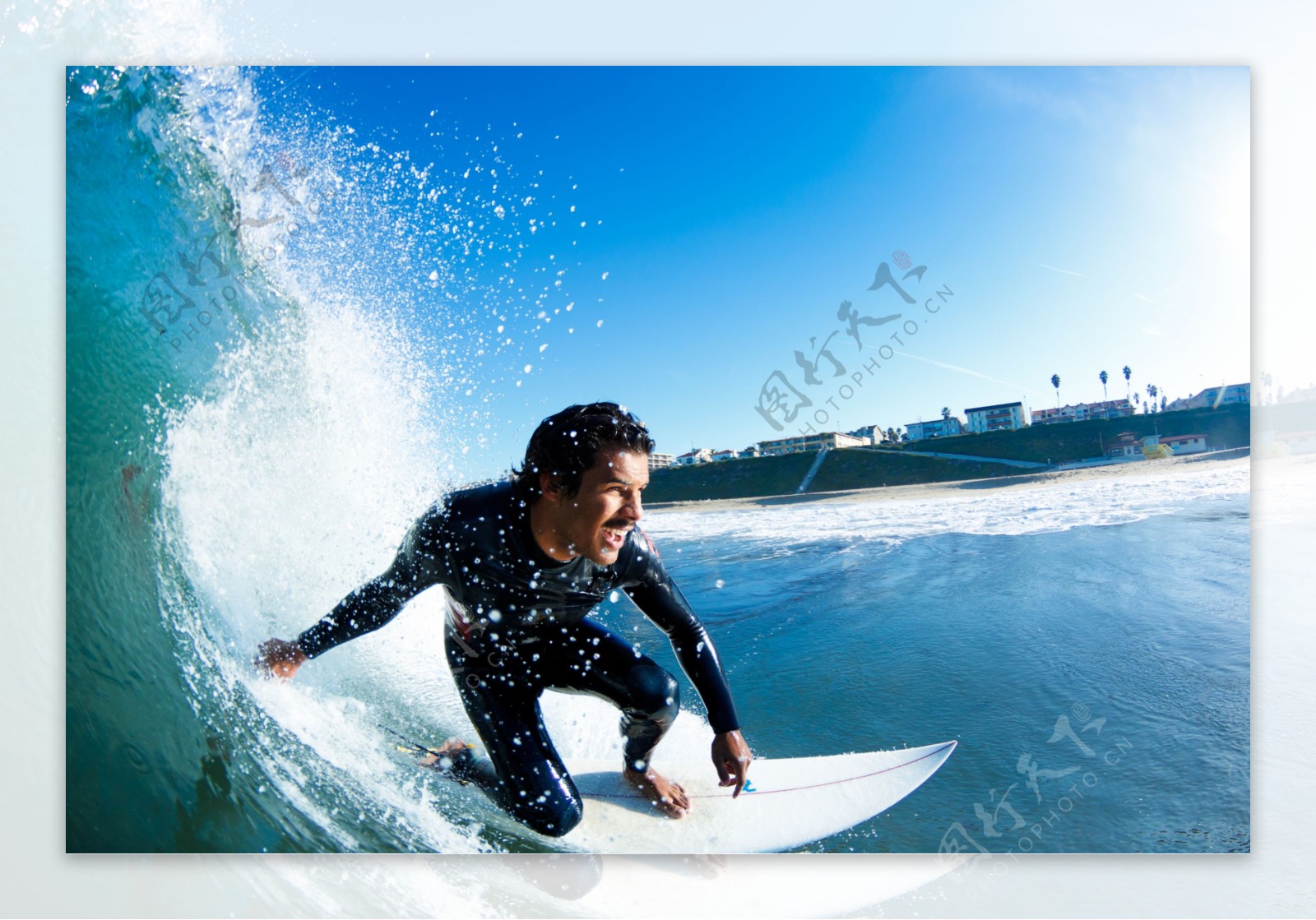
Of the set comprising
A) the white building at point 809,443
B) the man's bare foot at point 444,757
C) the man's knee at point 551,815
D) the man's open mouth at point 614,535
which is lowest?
the man's knee at point 551,815

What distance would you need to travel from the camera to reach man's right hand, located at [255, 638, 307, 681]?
242cm

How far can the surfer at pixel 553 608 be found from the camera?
2.23 meters

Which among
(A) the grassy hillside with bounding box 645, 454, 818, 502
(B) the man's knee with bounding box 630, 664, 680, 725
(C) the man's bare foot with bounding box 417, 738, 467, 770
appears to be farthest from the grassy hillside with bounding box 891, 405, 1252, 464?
(C) the man's bare foot with bounding box 417, 738, 467, 770

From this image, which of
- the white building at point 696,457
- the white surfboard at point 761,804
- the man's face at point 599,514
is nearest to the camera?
the man's face at point 599,514

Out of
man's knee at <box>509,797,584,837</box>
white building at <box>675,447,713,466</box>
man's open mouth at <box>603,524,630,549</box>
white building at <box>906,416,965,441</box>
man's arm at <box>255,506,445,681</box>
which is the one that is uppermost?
white building at <box>906,416,965,441</box>

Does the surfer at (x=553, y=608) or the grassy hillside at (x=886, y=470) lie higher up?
the grassy hillside at (x=886, y=470)

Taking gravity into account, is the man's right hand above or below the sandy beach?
below

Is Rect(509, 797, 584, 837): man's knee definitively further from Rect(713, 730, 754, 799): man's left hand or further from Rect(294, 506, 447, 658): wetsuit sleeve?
Rect(294, 506, 447, 658): wetsuit sleeve

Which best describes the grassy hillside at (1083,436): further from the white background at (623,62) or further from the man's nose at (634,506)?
the man's nose at (634,506)

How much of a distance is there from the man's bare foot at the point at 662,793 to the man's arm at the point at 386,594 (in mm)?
783

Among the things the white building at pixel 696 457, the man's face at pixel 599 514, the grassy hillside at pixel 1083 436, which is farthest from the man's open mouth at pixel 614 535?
the grassy hillside at pixel 1083 436

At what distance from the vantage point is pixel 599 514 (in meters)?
2.21

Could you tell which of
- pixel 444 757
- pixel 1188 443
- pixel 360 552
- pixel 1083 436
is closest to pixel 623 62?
pixel 360 552

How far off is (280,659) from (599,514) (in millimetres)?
1050
